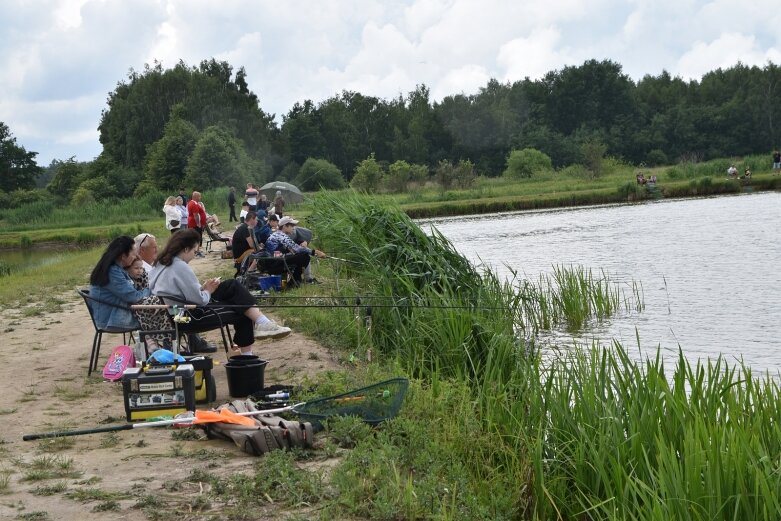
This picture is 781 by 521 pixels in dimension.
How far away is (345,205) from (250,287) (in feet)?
12.3

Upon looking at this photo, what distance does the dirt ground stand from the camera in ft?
15.0

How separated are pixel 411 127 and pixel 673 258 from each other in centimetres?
7095

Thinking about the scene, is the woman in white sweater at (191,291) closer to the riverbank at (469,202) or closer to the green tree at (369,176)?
the riverbank at (469,202)

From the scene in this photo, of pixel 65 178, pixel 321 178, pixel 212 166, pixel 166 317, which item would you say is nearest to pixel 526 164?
pixel 321 178

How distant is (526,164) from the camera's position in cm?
6431

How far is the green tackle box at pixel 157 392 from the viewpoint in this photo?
19.1 feet

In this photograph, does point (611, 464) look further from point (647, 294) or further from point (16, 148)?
point (16, 148)

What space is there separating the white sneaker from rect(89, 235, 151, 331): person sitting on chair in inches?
43.5

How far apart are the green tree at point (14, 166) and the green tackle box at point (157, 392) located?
69024mm

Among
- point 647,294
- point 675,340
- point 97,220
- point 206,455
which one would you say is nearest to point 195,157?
point 97,220

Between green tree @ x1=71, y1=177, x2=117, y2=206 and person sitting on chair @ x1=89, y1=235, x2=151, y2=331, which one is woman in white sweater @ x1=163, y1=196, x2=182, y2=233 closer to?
person sitting on chair @ x1=89, y1=235, x2=151, y2=331

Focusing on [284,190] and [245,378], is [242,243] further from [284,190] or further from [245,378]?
[284,190]

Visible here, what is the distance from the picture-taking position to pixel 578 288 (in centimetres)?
1202

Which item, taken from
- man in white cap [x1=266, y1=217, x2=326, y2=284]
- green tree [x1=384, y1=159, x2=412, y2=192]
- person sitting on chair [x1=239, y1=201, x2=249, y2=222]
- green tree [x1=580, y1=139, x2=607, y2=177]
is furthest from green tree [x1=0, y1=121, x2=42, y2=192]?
man in white cap [x1=266, y1=217, x2=326, y2=284]
